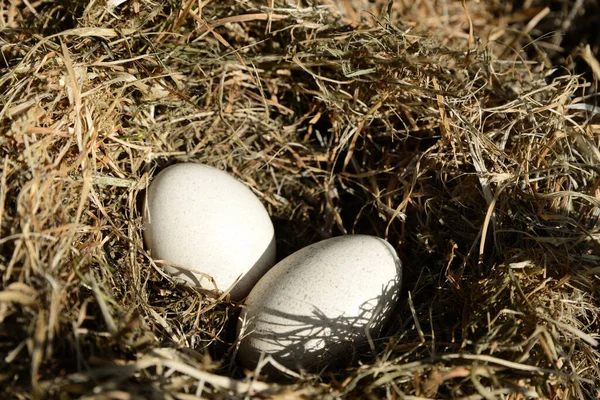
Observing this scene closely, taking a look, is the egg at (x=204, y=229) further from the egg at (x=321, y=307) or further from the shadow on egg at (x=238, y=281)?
the egg at (x=321, y=307)

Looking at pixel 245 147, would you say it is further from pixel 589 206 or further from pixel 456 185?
pixel 589 206

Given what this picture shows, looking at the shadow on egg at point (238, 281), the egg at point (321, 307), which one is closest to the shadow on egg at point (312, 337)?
the egg at point (321, 307)

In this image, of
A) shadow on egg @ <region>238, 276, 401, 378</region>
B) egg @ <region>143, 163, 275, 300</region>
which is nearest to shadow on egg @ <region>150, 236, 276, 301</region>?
egg @ <region>143, 163, 275, 300</region>

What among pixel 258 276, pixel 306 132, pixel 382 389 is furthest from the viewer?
pixel 306 132

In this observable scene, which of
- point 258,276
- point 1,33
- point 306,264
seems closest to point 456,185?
point 306,264

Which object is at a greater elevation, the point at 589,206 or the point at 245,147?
the point at 245,147
